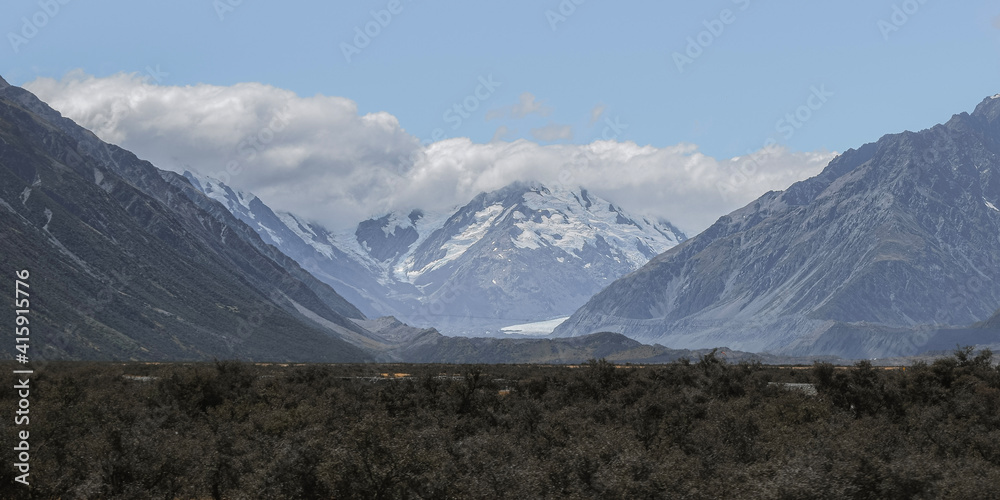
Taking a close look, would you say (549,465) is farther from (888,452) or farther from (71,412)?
(71,412)

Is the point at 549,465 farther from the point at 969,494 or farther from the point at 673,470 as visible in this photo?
the point at 969,494

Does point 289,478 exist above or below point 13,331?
below

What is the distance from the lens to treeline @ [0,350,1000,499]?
29250mm

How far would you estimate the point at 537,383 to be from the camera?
234ft

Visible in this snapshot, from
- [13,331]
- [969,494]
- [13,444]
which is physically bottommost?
[969,494]

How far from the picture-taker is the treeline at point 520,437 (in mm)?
29250

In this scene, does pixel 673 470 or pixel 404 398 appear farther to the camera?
pixel 404 398

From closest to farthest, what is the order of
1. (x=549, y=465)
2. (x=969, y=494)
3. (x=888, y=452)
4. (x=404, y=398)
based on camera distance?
(x=969, y=494) < (x=549, y=465) < (x=888, y=452) < (x=404, y=398)

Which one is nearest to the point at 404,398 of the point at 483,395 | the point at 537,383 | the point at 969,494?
the point at 483,395

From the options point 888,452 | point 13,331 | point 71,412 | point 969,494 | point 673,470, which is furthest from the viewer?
point 13,331

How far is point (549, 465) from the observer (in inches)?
1299

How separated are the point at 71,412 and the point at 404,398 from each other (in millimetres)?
20319

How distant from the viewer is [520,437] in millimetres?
44844

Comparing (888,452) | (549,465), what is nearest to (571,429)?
(549,465)
